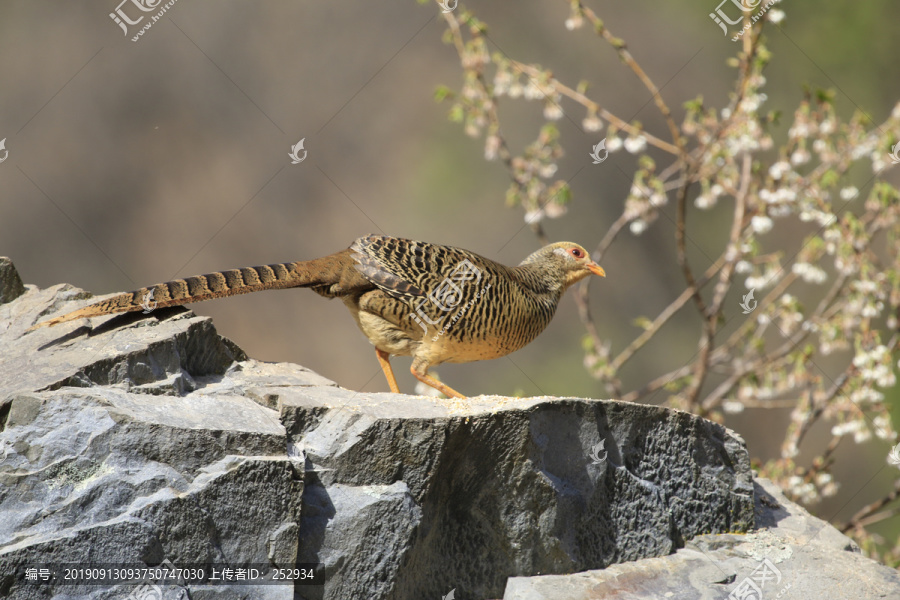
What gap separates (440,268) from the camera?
402 cm

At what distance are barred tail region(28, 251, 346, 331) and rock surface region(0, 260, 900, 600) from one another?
7 cm

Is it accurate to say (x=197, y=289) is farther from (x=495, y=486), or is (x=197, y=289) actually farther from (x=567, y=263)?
(x=567, y=263)

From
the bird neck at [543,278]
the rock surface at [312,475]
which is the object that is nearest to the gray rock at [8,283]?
the rock surface at [312,475]

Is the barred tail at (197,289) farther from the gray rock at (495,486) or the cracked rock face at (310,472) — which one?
the gray rock at (495,486)

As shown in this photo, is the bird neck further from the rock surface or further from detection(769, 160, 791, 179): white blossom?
detection(769, 160, 791, 179): white blossom

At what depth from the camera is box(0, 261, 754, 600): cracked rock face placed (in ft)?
8.65

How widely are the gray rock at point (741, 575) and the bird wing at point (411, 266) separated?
4.65ft

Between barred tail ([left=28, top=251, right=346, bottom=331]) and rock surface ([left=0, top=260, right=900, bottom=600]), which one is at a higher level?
barred tail ([left=28, top=251, right=346, bottom=331])

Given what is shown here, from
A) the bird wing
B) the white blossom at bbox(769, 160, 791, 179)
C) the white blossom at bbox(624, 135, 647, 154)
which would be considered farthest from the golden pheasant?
the white blossom at bbox(769, 160, 791, 179)

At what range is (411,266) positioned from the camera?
398 cm

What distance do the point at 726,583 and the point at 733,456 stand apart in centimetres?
63

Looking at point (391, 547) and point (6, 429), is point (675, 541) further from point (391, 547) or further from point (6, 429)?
point (6, 429)

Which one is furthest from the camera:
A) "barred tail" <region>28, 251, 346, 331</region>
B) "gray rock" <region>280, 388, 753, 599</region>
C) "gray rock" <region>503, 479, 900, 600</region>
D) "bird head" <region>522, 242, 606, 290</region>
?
"bird head" <region>522, 242, 606, 290</region>

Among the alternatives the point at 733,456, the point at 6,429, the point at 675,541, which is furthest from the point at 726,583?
the point at 6,429
